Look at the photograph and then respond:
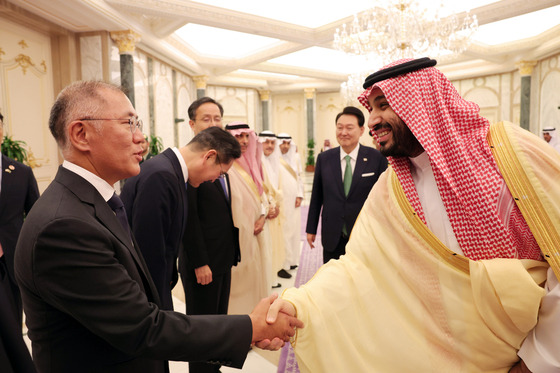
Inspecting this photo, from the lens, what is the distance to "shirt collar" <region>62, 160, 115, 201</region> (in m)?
1.31

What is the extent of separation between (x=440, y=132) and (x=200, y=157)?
1.42 m

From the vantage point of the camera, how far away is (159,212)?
2.20m

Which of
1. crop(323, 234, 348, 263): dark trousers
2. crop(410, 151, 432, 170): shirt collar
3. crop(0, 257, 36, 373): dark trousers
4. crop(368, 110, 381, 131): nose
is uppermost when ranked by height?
crop(368, 110, 381, 131): nose

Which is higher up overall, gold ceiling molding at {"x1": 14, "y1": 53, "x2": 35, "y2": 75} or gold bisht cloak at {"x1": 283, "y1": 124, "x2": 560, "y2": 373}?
gold ceiling molding at {"x1": 14, "y1": 53, "x2": 35, "y2": 75}

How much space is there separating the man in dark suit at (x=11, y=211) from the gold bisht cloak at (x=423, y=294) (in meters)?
2.16

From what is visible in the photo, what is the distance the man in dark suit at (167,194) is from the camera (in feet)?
7.22

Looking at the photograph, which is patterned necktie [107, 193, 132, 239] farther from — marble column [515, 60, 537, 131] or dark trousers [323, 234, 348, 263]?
marble column [515, 60, 537, 131]

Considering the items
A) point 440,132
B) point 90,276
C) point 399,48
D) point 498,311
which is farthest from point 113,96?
point 399,48

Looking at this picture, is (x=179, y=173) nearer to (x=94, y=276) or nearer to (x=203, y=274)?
(x=203, y=274)

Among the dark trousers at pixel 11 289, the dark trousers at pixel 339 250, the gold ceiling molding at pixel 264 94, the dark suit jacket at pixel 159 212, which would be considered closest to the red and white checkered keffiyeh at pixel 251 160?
the dark trousers at pixel 339 250

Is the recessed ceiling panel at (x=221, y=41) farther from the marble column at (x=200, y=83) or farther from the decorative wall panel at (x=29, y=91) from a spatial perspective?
the decorative wall panel at (x=29, y=91)

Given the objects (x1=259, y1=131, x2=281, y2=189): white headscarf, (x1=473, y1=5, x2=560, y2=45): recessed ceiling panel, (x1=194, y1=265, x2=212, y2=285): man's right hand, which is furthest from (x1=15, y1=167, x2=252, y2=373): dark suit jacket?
(x1=473, y1=5, x2=560, y2=45): recessed ceiling panel

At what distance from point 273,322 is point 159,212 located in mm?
976

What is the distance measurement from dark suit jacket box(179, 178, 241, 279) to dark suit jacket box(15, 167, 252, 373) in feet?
4.93
